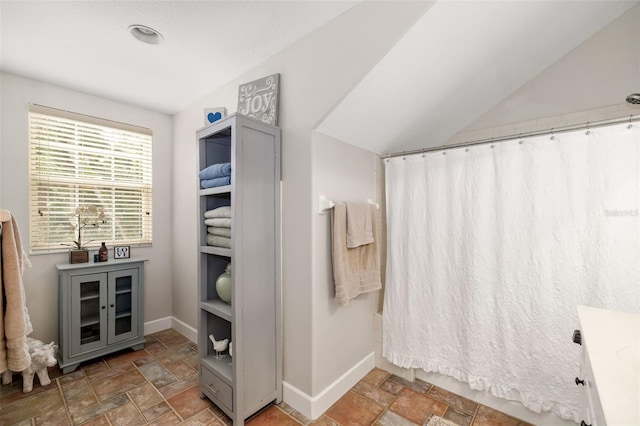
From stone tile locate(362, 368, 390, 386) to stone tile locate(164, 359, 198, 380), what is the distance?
1.37 meters

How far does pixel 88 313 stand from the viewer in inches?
93.0

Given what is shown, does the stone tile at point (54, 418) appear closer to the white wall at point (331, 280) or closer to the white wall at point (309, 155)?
the white wall at point (309, 155)

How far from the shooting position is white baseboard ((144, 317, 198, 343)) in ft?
9.22

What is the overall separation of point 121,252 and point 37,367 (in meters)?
0.99

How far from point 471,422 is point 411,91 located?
6.77ft

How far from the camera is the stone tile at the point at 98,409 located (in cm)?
173

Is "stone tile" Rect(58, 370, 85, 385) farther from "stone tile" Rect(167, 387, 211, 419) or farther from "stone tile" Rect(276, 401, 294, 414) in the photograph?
"stone tile" Rect(276, 401, 294, 414)

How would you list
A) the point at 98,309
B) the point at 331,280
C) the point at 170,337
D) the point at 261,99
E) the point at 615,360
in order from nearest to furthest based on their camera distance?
the point at 615,360
the point at 331,280
the point at 261,99
the point at 98,309
the point at 170,337

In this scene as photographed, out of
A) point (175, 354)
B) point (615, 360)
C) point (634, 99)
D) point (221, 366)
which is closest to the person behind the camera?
point (615, 360)

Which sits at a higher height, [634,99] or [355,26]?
[355,26]

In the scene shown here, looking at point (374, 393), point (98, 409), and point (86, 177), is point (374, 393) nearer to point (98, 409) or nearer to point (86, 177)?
point (98, 409)

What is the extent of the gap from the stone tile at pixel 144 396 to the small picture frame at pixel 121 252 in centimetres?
120

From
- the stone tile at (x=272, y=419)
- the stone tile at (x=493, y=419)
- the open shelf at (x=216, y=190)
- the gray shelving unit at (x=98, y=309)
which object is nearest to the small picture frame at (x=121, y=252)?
the gray shelving unit at (x=98, y=309)

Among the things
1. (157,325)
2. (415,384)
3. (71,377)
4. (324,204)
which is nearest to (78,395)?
(71,377)
